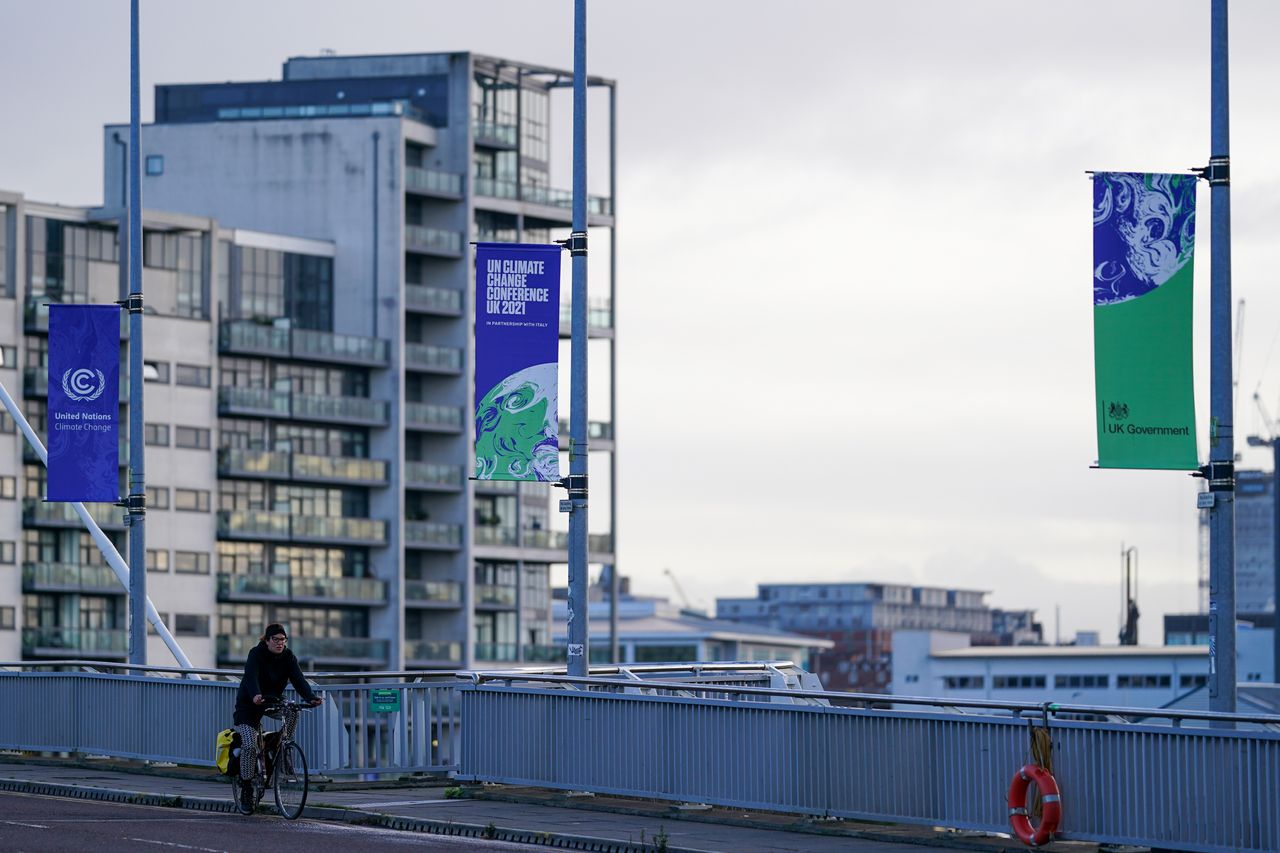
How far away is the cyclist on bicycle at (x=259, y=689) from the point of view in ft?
76.1

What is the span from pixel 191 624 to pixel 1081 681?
307 feet

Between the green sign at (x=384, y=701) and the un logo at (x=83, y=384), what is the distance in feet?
26.4

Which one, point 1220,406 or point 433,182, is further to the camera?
point 433,182

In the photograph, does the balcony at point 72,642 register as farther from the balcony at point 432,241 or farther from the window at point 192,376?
the balcony at point 432,241

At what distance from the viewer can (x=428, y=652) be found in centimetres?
12250

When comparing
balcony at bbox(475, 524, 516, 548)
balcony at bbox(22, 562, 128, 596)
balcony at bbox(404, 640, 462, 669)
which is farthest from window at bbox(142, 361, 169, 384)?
balcony at bbox(475, 524, 516, 548)

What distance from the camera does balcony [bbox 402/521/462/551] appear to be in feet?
401

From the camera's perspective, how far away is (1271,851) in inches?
750

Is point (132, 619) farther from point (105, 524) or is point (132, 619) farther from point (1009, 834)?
point (105, 524)

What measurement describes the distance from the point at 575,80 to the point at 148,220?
86505 mm

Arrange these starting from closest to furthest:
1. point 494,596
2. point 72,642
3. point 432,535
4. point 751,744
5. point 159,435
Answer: point 751,744
point 72,642
point 159,435
point 432,535
point 494,596

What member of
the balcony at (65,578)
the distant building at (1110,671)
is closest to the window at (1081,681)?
the distant building at (1110,671)

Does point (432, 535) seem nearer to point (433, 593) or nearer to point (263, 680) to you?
point (433, 593)

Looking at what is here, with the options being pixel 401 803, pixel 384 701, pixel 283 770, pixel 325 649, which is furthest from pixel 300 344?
pixel 283 770
